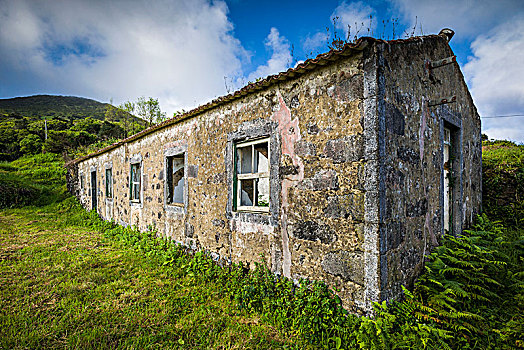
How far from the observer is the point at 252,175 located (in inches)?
183

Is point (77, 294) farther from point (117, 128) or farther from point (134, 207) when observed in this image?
point (117, 128)

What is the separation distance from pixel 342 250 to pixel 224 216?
8.26ft

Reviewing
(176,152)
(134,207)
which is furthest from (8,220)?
(176,152)

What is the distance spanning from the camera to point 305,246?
3.61 m

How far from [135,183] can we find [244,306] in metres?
6.69

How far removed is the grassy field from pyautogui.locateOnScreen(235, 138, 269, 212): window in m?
1.58

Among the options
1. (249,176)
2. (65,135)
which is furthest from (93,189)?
(65,135)

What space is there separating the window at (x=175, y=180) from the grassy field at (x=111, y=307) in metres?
1.61

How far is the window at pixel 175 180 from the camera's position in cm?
701

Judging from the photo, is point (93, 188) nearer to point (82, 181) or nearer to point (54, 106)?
point (82, 181)

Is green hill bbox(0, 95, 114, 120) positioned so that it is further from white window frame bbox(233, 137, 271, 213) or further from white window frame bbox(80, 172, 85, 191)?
white window frame bbox(233, 137, 271, 213)

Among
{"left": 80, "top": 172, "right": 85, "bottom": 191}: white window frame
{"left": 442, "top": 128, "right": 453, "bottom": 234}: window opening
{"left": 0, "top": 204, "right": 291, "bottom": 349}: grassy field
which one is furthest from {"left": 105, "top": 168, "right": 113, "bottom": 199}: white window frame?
{"left": 442, "top": 128, "right": 453, "bottom": 234}: window opening

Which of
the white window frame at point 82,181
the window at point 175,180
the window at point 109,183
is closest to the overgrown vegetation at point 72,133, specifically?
the white window frame at point 82,181

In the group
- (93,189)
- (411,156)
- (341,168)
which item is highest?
(411,156)
